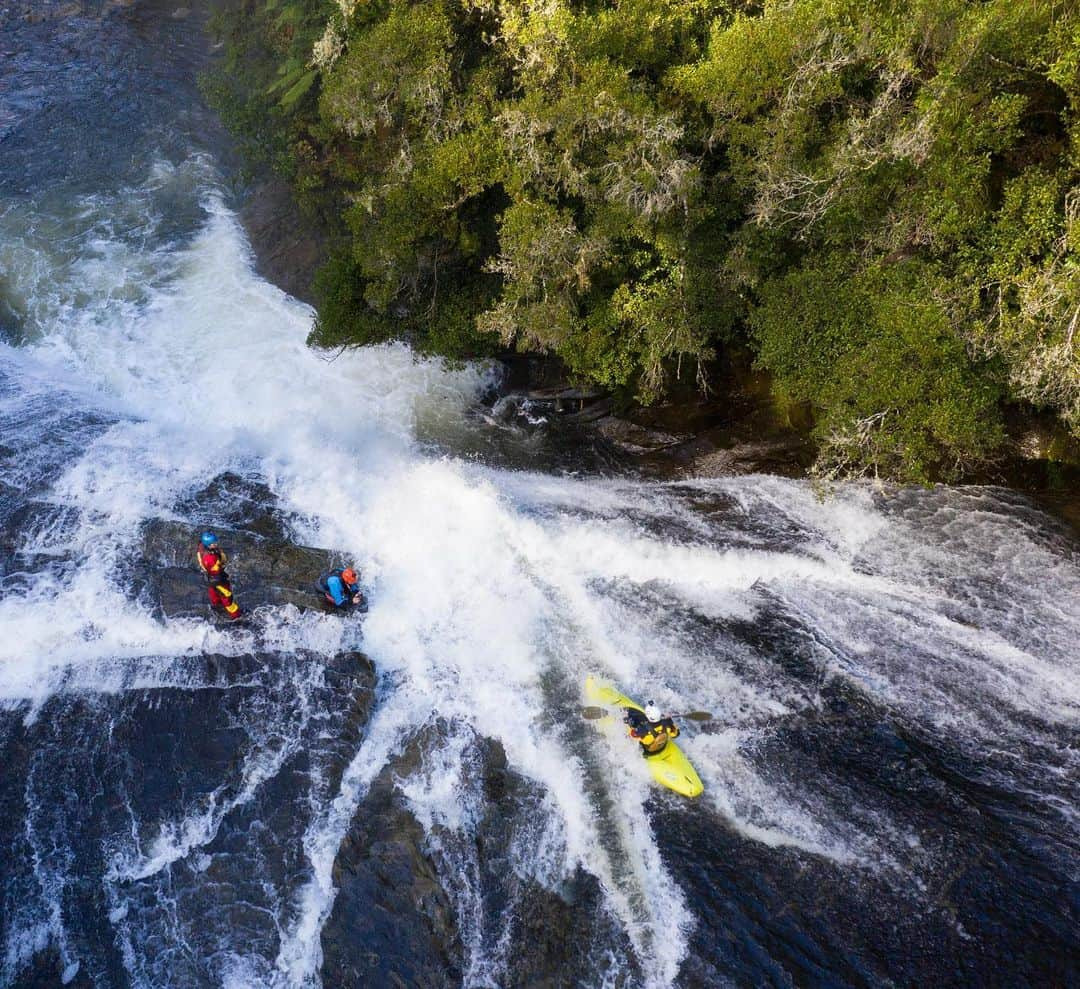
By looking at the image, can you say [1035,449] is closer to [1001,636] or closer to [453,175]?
[1001,636]

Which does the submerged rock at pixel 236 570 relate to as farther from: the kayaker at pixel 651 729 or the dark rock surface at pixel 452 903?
the kayaker at pixel 651 729

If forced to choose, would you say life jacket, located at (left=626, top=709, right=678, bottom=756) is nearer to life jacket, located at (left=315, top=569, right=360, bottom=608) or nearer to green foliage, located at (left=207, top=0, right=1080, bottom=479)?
life jacket, located at (left=315, top=569, right=360, bottom=608)

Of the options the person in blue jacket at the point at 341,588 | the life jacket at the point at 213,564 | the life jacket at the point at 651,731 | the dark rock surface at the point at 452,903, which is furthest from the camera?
the person in blue jacket at the point at 341,588

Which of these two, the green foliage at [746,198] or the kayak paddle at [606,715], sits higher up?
the green foliage at [746,198]

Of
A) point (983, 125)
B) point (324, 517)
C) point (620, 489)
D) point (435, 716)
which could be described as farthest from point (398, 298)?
point (983, 125)

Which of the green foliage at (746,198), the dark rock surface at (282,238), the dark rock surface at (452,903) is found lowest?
the dark rock surface at (452,903)

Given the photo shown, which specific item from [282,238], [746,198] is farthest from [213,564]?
[282,238]

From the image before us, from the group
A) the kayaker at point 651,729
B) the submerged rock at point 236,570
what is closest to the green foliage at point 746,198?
the submerged rock at point 236,570
